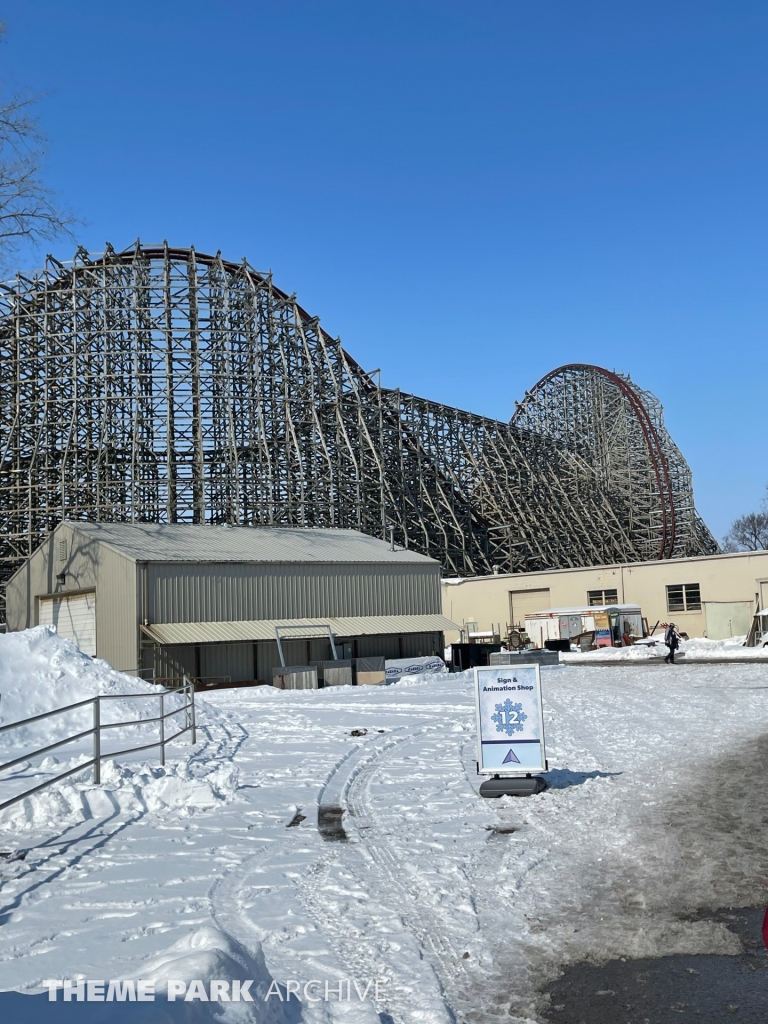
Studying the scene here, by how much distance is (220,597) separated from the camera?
2759cm

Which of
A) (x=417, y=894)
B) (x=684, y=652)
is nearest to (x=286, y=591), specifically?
(x=684, y=652)

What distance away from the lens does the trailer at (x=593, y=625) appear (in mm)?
38031

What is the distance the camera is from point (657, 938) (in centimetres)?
525

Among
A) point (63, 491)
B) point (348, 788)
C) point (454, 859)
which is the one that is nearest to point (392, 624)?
point (63, 491)

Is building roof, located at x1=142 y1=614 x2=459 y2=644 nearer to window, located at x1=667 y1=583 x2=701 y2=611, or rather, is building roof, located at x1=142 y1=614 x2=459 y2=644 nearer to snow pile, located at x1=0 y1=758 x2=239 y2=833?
window, located at x1=667 y1=583 x2=701 y2=611

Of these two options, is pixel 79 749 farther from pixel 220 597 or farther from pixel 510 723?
pixel 220 597

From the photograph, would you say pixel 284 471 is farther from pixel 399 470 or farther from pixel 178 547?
pixel 178 547

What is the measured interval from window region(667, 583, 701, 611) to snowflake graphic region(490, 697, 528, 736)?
32210 millimetres

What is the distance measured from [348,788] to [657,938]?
5.18m

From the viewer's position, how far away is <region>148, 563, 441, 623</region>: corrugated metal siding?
1048 inches

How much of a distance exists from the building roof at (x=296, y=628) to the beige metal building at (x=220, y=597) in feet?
0.14

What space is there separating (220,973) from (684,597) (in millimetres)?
38986

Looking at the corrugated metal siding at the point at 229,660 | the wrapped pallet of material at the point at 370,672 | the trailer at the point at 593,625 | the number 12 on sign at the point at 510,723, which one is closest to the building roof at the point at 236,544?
the corrugated metal siding at the point at 229,660

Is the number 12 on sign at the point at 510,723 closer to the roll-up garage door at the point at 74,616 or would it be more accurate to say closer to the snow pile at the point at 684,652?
the roll-up garage door at the point at 74,616
